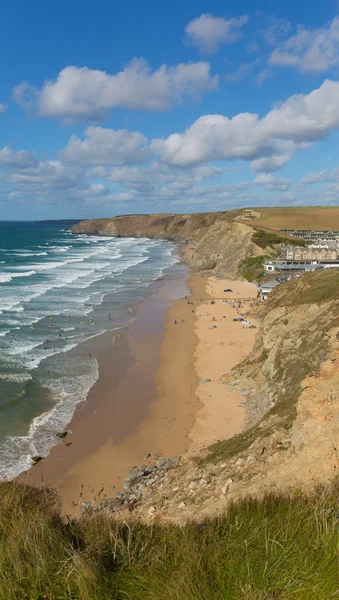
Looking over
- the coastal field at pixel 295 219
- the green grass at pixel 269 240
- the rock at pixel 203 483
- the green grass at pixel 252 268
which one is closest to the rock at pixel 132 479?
the rock at pixel 203 483

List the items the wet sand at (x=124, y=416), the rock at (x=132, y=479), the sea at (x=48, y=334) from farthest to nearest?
the sea at (x=48, y=334) < the wet sand at (x=124, y=416) < the rock at (x=132, y=479)

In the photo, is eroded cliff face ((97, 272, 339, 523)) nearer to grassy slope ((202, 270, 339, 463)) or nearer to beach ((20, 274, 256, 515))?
grassy slope ((202, 270, 339, 463))

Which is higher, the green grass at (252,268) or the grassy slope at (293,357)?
the green grass at (252,268)

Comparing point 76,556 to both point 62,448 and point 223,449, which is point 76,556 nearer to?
point 223,449

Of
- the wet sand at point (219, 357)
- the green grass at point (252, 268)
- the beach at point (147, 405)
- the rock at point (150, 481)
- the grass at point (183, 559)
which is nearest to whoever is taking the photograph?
the grass at point (183, 559)

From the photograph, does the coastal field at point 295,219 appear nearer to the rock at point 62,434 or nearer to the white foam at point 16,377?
the white foam at point 16,377

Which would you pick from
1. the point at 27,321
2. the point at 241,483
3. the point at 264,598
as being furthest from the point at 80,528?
the point at 27,321
